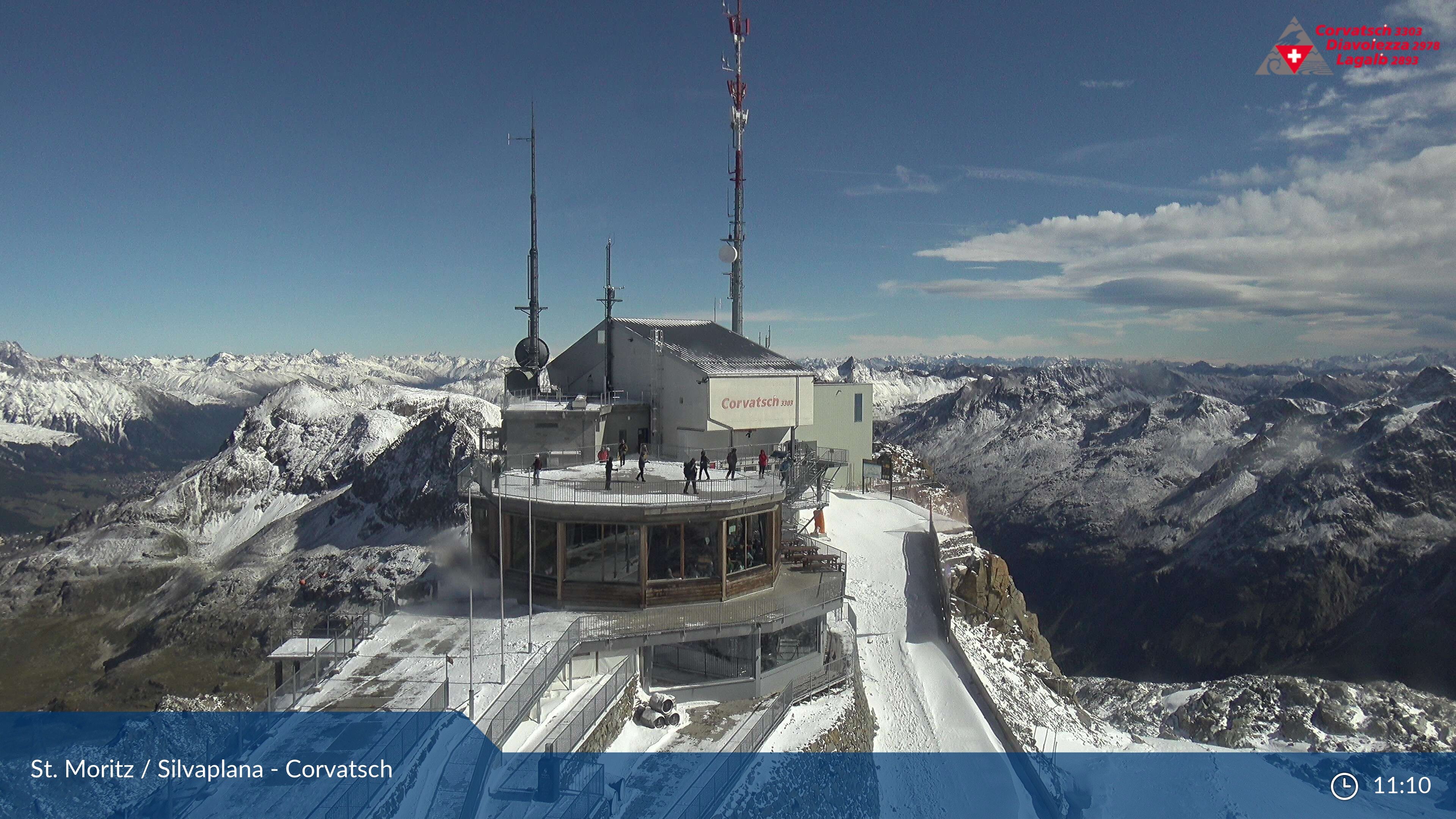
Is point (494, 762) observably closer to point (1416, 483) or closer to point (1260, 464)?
point (1416, 483)

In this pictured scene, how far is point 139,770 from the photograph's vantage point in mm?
32438

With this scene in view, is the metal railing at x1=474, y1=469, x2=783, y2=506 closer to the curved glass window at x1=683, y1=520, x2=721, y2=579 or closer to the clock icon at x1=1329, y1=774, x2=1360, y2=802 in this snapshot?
the curved glass window at x1=683, y1=520, x2=721, y2=579

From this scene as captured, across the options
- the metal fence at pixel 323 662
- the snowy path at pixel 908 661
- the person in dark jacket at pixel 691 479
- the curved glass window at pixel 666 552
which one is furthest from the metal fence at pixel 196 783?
the snowy path at pixel 908 661

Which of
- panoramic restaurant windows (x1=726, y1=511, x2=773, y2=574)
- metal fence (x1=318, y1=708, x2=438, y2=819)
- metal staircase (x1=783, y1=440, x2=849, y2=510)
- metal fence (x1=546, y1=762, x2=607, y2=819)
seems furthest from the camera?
metal staircase (x1=783, y1=440, x2=849, y2=510)

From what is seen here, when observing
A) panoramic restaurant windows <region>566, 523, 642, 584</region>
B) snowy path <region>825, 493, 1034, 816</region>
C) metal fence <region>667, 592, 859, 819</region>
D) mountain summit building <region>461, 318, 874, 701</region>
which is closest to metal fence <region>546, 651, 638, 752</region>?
mountain summit building <region>461, 318, 874, 701</region>

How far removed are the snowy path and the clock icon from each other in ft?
60.1

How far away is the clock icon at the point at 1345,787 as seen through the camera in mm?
31000

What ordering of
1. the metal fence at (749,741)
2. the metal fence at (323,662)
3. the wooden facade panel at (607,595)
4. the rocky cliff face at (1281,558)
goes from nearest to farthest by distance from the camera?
the metal fence at (323,662)
the metal fence at (749,741)
the wooden facade panel at (607,595)
the rocky cliff face at (1281,558)

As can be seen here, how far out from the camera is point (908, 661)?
85.5 ft

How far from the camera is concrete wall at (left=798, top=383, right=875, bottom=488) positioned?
44.3 meters

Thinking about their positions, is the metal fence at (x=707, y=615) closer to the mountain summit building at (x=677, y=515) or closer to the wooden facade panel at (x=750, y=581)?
the mountain summit building at (x=677, y=515)
